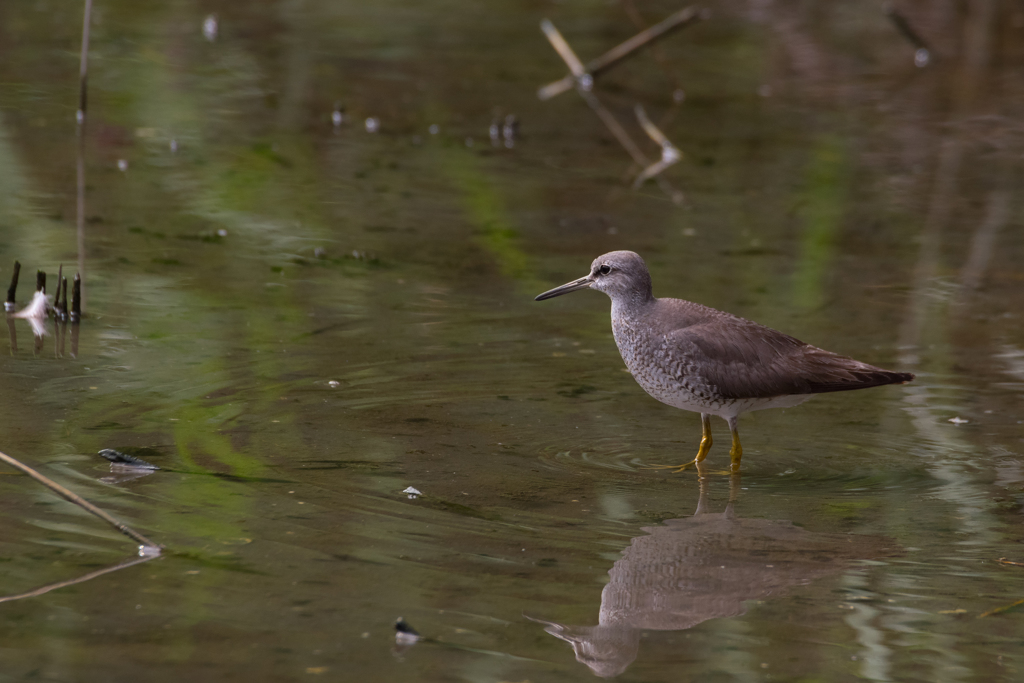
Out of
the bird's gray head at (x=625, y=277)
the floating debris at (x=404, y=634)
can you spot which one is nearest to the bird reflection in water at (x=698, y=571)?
the floating debris at (x=404, y=634)

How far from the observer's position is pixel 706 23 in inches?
717

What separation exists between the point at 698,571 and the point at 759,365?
1.51 metres

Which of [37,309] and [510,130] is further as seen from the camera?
[510,130]

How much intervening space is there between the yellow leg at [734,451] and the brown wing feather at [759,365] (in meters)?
0.21

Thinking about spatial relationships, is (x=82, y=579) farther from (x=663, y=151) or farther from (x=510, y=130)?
(x=663, y=151)

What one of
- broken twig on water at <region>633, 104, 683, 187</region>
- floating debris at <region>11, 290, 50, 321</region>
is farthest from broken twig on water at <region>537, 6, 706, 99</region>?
floating debris at <region>11, 290, 50, 321</region>

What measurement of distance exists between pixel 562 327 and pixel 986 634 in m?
4.05

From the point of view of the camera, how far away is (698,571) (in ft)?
18.0

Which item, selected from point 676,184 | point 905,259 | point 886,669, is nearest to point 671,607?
point 886,669

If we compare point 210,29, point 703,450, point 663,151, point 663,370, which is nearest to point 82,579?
point 663,370

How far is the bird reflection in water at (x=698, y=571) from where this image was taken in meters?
4.86

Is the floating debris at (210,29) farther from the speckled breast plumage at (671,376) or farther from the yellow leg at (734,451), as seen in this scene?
the yellow leg at (734,451)

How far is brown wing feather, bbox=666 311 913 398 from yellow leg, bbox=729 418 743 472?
0.21 meters

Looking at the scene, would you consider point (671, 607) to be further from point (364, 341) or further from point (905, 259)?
point (905, 259)
